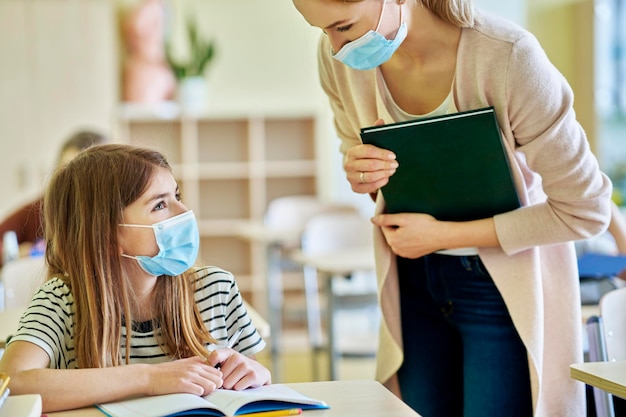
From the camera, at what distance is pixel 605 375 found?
1.42 m

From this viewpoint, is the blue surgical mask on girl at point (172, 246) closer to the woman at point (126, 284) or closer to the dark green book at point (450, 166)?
the woman at point (126, 284)

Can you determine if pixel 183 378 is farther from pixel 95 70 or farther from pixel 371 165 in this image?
pixel 95 70

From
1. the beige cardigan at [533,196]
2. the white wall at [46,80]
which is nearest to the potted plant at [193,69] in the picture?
the white wall at [46,80]

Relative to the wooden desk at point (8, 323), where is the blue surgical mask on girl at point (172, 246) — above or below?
above

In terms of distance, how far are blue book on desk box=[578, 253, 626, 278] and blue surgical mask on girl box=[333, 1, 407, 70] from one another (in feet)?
3.94

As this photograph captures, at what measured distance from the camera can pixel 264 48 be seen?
6336 millimetres

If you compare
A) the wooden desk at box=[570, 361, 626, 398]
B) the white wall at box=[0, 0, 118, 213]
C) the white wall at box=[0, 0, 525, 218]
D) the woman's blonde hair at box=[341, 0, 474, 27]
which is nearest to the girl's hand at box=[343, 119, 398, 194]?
the woman's blonde hair at box=[341, 0, 474, 27]

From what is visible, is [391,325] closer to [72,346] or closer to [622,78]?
[72,346]

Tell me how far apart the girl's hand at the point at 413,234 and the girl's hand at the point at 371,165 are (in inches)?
3.4

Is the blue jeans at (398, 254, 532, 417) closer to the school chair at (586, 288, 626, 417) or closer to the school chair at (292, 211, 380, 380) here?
the school chair at (586, 288, 626, 417)

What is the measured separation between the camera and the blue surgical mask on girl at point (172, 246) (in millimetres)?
1678

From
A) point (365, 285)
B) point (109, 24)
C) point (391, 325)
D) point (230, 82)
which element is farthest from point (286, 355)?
point (391, 325)

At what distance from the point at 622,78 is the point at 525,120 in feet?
13.8

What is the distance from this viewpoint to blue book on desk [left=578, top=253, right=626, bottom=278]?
2551 mm
